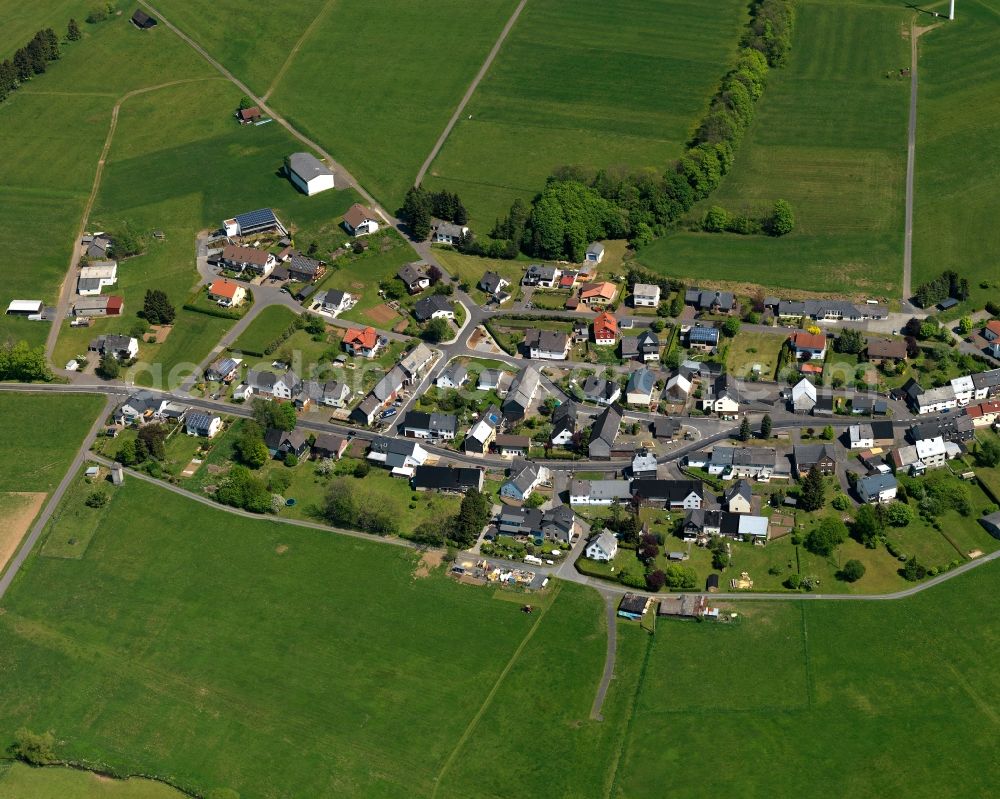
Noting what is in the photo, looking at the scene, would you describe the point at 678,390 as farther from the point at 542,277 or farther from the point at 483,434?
the point at 542,277

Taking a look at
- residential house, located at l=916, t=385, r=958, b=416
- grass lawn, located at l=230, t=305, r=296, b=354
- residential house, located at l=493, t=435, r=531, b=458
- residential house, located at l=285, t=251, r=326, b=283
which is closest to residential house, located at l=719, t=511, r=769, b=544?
residential house, located at l=493, t=435, r=531, b=458

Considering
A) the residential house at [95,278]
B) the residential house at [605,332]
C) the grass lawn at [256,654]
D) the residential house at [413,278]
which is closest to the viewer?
the grass lawn at [256,654]

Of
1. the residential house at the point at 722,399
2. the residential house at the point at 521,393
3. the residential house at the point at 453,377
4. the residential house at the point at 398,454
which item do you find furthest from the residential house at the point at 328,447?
the residential house at the point at 722,399

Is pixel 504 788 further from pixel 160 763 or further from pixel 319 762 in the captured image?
pixel 160 763

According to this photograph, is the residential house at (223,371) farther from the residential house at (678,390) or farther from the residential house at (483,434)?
the residential house at (678,390)

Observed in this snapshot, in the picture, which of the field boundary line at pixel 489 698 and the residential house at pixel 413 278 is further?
the residential house at pixel 413 278

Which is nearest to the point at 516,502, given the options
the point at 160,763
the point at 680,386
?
the point at 680,386

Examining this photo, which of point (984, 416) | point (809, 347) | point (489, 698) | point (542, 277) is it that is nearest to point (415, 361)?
point (542, 277)
